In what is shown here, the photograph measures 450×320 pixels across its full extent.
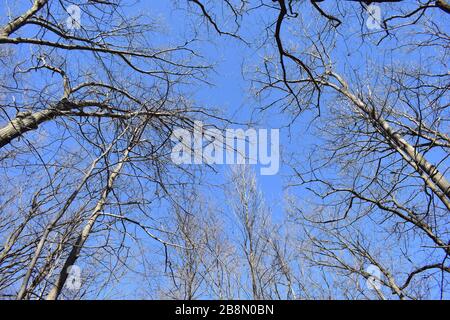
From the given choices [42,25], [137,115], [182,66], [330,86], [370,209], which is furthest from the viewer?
[330,86]

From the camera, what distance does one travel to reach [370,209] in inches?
157

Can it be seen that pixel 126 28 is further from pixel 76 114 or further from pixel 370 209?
pixel 370 209

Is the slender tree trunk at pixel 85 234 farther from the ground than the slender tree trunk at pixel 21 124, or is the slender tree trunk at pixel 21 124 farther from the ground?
the slender tree trunk at pixel 21 124

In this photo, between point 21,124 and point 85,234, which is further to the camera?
point 85,234

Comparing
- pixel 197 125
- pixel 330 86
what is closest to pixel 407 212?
pixel 330 86

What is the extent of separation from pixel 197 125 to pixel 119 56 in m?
1.16

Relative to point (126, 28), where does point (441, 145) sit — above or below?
below

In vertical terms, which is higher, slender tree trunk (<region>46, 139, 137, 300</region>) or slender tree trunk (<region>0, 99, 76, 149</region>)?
slender tree trunk (<region>0, 99, 76, 149</region>)

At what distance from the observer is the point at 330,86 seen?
18.2ft

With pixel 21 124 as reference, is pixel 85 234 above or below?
below

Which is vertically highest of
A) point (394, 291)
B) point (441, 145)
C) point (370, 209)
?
point (441, 145)
